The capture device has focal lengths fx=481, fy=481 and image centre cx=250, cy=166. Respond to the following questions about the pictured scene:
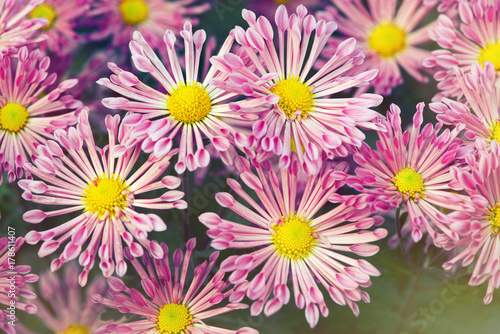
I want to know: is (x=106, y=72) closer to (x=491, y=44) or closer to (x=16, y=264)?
(x=16, y=264)

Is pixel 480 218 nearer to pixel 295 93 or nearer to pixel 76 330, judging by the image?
pixel 295 93

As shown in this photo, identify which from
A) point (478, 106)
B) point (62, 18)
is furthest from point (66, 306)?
point (478, 106)

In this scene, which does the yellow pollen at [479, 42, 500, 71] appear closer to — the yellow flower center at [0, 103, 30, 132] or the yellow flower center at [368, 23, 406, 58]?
the yellow flower center at [368, 23, 406, 58]

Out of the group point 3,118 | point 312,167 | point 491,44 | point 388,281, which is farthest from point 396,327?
point 3,118

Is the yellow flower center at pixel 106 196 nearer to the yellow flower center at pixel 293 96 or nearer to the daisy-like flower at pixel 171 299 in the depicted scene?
the daisy-like flower at pixel 171 299

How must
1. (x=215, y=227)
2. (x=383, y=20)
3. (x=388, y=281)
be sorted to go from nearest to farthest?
(x=215, y=227)
(x=388, y=281)
(x=383, y=20)

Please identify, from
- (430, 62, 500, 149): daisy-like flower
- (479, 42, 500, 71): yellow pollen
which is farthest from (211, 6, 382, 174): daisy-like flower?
(479, 42, 500, 71): yellow pollen
